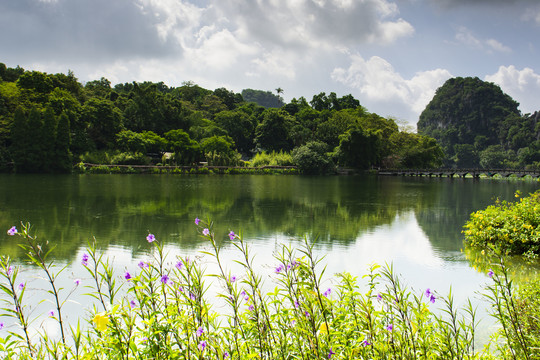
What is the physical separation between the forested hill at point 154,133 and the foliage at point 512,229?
3573cm

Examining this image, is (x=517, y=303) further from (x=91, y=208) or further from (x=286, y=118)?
(x=286, y=118)

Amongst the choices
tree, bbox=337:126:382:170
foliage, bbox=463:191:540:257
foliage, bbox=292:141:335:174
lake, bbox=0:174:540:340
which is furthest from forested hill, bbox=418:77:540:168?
foliage, bbox=463:191:540:257

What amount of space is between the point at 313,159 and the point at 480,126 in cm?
9199

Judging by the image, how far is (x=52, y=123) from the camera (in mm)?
34219

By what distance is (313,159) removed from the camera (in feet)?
143

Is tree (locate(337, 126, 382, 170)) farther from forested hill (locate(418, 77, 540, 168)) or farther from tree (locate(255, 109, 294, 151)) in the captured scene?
forested hill (locate(418, 77, 540, 168))

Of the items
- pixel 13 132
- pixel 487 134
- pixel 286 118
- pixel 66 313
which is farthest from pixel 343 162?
pixel 487 134

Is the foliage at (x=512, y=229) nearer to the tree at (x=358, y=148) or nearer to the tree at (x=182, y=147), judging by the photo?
the tree at (x=182, y=147)

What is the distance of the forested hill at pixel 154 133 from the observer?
3394 cm

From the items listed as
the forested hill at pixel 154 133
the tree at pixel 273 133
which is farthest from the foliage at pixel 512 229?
the tree at pixel 273 133

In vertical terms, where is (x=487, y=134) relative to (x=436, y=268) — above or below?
above

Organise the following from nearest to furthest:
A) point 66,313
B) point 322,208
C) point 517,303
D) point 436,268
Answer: point 517,303
point 66,313
point 436,268
point 322,208

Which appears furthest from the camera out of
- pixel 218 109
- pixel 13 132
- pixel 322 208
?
pixel 218 109

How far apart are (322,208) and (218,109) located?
2103 inches
